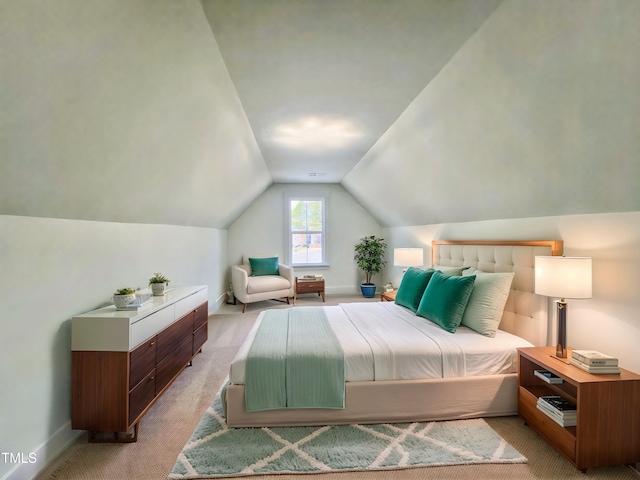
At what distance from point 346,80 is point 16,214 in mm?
2118

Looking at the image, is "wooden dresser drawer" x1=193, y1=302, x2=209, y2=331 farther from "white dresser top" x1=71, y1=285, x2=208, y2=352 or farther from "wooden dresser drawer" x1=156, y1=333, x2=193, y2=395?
"white dresser top" x1=71, y1=285, x2=208, y2=352

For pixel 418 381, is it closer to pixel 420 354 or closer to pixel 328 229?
pixel 420 354

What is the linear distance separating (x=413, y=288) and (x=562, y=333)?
1.32 meters

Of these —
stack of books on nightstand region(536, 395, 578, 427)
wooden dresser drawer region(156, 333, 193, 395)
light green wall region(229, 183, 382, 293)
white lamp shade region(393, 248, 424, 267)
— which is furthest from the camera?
light green wall region(229, 183, 382, 293)

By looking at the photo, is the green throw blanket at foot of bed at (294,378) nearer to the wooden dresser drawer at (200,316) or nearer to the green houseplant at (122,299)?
the green houseplant at (122,299)

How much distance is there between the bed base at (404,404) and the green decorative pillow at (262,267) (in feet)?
13.0

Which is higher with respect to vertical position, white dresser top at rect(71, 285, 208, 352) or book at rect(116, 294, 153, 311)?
book at rect(116, 294, 153, 311)

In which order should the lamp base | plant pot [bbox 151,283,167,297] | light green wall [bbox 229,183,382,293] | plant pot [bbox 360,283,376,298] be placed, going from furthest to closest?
light green wall [bbox 229,183,382,293]
plant pot [bbox 360,283,376,298]
plant pot [bbox 151,283,167,297]
the lamp base

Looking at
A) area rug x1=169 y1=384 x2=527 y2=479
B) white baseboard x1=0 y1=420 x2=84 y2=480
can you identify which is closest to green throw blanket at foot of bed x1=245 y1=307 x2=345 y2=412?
area rug x1=169 y1=384 x2=527 y2=479

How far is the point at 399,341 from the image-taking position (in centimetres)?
236

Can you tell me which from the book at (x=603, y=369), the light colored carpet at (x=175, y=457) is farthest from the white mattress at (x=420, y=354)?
the book at (x=603, y=369)

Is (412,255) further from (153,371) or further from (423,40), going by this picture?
(153,371)

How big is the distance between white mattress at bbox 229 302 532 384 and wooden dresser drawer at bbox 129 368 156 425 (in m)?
0.58

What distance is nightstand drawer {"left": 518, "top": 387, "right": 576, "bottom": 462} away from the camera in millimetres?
1799
